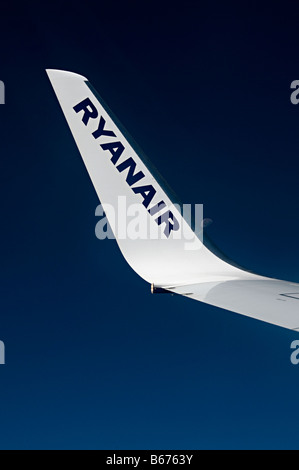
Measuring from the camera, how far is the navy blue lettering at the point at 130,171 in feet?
10.0

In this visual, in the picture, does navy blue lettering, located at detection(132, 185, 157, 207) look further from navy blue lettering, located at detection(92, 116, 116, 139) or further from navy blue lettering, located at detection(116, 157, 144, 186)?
navy blue lettering, located at detection(92, 116, 116, 139)

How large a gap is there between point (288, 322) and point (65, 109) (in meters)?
2.13

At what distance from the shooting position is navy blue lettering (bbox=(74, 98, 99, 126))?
3006mm

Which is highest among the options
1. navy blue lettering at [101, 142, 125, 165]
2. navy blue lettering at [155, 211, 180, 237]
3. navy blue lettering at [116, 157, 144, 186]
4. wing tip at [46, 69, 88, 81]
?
wing tip at [46, 69, 88, 81]

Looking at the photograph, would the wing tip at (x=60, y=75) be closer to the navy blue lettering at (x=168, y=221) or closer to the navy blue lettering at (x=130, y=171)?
the navy blue lettering at (x=130, y=171)

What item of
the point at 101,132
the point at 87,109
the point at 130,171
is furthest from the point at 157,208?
the point at 87,109

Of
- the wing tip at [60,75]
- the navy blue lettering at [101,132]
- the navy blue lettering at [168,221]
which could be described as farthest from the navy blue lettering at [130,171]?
the wing tip at [60,75]

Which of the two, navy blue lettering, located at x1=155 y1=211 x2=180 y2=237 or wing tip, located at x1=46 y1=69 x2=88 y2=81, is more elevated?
wing tip, located at x1=46 y1=69 x2=88 y2=81

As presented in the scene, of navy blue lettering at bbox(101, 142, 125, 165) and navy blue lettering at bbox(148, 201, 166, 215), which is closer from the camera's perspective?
navy blue lettering at bbox(101, 142, 125, 165)

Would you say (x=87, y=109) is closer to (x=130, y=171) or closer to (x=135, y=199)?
(x=130, y=171)

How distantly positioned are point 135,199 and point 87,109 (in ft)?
2.44

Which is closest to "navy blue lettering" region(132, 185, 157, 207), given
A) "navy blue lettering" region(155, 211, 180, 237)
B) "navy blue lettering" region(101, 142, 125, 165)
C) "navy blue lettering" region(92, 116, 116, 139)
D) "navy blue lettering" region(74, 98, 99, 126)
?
"navy blue lettering" region(155, 211, 180, 237)

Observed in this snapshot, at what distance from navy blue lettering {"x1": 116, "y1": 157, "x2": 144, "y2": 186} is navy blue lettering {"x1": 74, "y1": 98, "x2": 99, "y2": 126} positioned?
0.40 m

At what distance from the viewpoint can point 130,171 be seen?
10.1 feet
